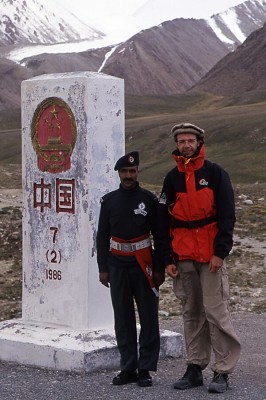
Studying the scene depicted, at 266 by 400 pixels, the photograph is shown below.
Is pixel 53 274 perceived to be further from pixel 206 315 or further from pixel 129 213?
pixel 206 315

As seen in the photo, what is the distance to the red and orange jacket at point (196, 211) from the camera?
7.55 metres

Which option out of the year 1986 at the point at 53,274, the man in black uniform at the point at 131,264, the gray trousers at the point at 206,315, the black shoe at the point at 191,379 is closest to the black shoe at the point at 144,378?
the man in black uniform at the point at 131,264

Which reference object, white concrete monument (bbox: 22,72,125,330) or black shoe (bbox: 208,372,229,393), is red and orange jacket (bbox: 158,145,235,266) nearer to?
black shoe (bbox: 208,372,229,393)

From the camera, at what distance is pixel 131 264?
8.04 m

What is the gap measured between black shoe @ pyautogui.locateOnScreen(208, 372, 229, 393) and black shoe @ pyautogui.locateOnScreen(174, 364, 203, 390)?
15 cm

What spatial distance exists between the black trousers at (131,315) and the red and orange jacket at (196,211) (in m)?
0.44

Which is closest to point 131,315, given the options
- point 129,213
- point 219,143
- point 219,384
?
point 129,213

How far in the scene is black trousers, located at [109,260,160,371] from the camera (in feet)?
26.4

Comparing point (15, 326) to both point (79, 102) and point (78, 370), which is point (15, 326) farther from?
point (79, 102)

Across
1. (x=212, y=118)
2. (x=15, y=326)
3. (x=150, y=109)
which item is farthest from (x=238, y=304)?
(x=150, y=109)

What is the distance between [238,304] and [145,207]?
588 centimetres

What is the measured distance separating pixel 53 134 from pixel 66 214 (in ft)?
2.51

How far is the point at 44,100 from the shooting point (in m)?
9.37

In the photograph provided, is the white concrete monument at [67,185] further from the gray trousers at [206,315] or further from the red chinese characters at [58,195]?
the gray trousers at [206,315]
